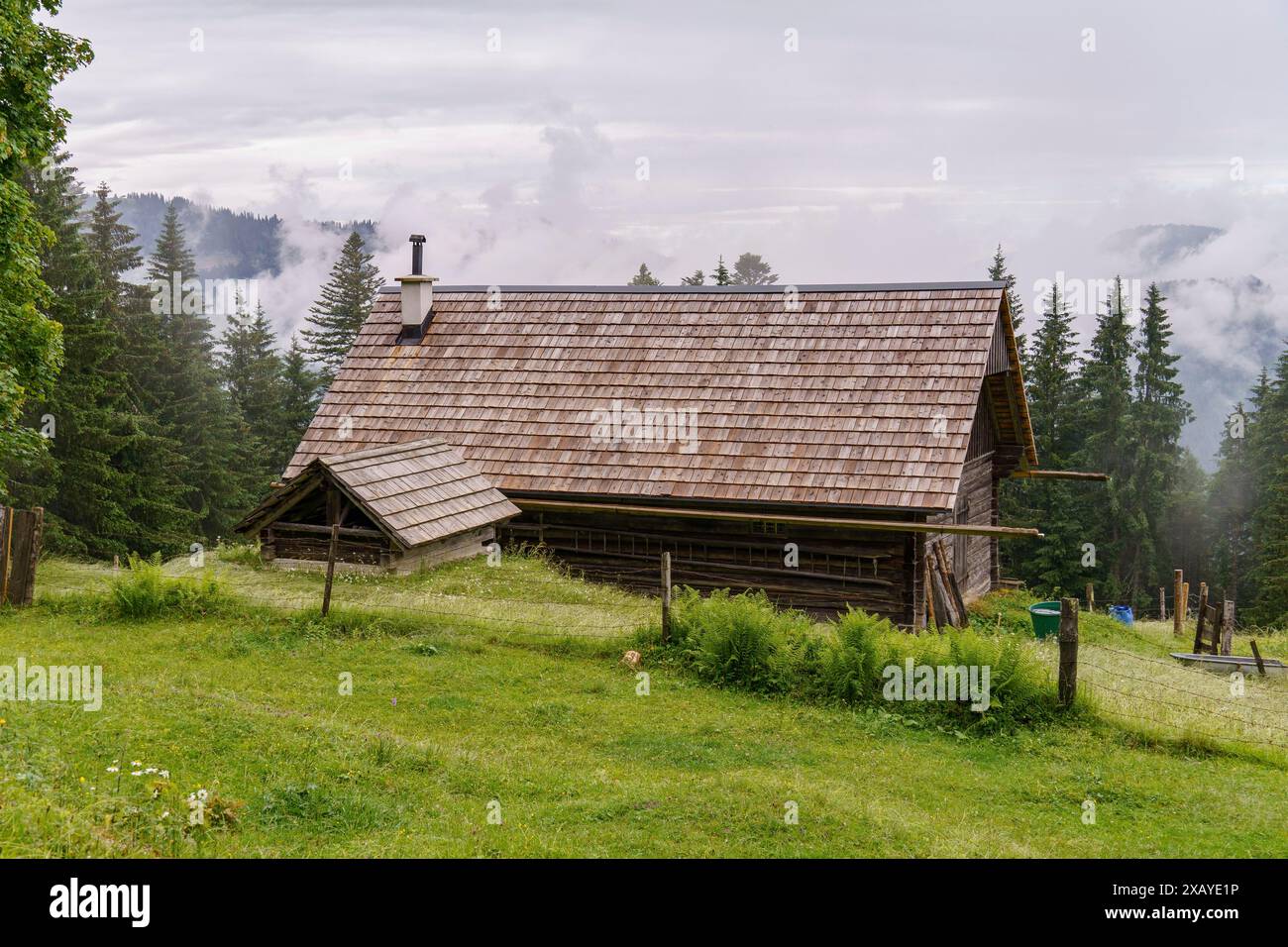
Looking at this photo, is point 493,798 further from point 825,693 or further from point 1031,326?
point 1031,326

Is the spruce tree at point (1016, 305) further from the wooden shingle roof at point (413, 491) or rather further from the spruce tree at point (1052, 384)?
the wooden shingle roof at point (413, 491)

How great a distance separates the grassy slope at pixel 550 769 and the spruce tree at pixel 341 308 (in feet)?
129

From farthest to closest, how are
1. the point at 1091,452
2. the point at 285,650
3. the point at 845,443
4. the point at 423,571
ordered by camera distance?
the point at 1091,452, the point at 845,443, the point at 423,571, the point at 285,650

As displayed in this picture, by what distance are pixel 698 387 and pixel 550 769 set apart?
42.5ft

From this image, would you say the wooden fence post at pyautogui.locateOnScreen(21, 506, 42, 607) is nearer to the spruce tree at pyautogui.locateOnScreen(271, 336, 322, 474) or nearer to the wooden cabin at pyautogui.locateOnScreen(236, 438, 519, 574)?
the wooden cabin at pyautogui.locateOnScreen(236, 438, 519, 574)

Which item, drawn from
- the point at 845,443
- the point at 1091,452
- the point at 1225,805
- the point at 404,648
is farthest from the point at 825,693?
the point at 1091,452

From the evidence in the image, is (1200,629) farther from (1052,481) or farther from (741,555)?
(1052,481)

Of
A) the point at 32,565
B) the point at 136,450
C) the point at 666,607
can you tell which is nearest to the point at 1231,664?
the point at 666,607

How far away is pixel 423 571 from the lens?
18203mm

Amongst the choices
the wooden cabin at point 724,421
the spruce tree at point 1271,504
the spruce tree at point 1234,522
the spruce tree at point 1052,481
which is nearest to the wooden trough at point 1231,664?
the wooden cabin at point 724,421

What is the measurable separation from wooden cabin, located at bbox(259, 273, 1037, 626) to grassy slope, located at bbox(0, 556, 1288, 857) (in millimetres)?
6370

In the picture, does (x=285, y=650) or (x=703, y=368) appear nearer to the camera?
(x=285, y=650)
